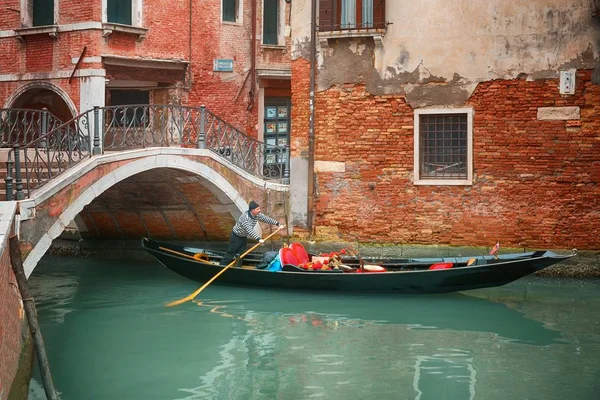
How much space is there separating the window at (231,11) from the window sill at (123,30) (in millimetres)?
1853

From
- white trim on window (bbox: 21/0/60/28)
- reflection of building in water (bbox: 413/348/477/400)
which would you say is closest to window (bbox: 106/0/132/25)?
white trim on window (bbox: 21/0/60/28)

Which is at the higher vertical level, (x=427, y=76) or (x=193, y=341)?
(x=427, y=76)

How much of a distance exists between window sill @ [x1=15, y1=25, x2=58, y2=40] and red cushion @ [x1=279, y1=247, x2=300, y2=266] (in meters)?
6.32

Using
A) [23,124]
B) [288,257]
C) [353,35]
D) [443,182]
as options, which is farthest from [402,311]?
[23,124]

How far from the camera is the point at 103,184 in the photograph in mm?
10422

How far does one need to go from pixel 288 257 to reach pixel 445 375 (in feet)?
12.9

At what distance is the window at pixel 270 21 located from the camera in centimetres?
1731

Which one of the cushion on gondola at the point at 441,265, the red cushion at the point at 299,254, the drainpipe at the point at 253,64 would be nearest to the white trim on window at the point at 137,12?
the drainpipe at the point at 253,64

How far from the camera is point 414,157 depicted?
1218cm

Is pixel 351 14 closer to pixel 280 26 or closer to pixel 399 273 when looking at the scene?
pixel 399 273

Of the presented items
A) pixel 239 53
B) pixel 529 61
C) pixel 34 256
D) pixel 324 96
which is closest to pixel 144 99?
pixel 239 53

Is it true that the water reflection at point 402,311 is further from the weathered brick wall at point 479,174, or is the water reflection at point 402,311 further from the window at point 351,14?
the window at point 351,14

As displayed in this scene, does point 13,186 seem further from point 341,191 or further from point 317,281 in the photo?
point 341,191

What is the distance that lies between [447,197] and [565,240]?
4.89ft
